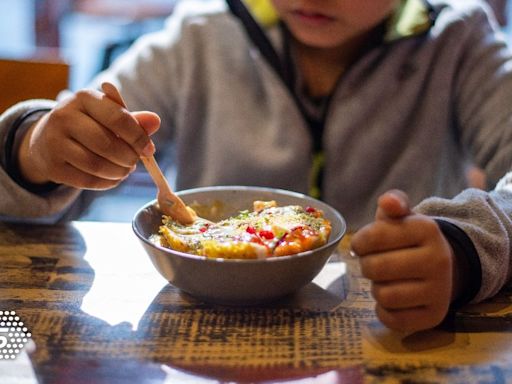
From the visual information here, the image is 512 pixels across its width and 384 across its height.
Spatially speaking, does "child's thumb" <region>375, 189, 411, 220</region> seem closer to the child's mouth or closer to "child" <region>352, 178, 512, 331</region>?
"child" <region>352, 178, 512, 331</region>

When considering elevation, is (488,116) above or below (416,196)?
above

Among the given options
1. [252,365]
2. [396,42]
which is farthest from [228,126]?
[252,365]

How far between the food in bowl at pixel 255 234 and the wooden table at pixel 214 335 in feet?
0.22

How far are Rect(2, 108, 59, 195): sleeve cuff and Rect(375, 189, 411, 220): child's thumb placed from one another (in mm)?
484

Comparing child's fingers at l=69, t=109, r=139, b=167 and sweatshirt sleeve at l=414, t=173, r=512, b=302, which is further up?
child's fingers at l=69, t=109, r=139, b=167

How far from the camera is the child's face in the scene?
37.8 inches

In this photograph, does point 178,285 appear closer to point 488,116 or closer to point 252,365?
point 252,365

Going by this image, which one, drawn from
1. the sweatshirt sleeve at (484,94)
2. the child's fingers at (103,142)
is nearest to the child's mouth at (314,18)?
the sweatshirt sleeve at (484,94)

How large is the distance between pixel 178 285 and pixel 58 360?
15cm

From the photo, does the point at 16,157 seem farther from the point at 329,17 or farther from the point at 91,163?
the point at 329,17

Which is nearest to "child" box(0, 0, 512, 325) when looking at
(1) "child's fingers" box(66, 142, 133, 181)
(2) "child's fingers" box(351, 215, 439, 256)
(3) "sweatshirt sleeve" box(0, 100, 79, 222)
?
(3) "sweatshirt sleeve" box(0, 100, 79, 222)

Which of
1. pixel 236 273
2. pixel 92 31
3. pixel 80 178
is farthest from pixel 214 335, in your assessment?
pixel 92 31

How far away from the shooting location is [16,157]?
870 millimetres

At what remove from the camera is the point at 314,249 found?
660 mm
